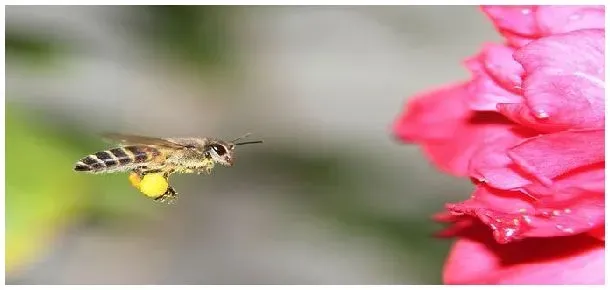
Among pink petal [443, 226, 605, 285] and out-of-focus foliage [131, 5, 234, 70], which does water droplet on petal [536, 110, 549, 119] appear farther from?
out-of-focus foliage [131, 5, 234, 70]

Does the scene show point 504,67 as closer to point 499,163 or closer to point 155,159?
point 499,163

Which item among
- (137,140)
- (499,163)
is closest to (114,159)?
(137,140)

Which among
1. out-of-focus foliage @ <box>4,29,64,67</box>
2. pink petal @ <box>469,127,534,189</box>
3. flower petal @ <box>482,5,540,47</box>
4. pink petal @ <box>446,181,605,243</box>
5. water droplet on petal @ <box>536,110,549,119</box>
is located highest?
out-of-focus foliage @ <box>4,29,64,67</box>

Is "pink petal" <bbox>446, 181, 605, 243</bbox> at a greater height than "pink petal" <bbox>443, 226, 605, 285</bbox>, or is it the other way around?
"pink petal" <bbox>446, 181, 605, 243</bbox>

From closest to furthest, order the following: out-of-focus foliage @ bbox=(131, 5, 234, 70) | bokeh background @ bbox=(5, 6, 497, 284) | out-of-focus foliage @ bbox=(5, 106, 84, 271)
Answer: out-of-focus foliage @ bbox=(5, 106, 84, 271), bokeh background @ bbox=(5, 6, 497, 284), out-of-focus foliage @ bbox=(131, 5, 234, 70)

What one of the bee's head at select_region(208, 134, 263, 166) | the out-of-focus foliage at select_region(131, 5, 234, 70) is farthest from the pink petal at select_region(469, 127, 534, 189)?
the out-of-focus foliage at select_region(131, 5, 234, 70)

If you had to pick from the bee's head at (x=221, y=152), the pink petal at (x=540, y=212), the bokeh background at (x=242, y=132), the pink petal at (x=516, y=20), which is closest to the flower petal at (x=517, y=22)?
the pink petal at (x=516, y=20)

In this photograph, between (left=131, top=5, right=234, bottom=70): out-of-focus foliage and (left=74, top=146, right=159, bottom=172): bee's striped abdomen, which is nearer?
(left=74, top=146, right=159, bottom=172): bee's striped abdomen
